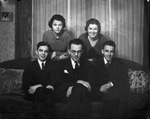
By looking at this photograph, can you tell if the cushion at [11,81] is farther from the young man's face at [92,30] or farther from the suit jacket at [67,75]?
the young man's face at [92,30]

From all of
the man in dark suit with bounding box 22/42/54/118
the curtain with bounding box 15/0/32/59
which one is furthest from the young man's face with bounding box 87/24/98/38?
the curtain with bounding box 15/0/32/59

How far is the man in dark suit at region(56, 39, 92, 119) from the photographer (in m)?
3.21

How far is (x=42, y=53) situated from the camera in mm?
3350

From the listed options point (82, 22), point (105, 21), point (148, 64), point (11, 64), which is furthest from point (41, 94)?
point (148, 64)

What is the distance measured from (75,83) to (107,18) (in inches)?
41.3

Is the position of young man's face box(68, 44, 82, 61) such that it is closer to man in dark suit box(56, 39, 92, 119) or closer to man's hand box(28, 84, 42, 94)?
man in dark suit box(56, 39, 92, 119)

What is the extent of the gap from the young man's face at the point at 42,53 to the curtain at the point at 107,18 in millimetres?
82

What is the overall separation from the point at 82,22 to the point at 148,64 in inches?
45.5

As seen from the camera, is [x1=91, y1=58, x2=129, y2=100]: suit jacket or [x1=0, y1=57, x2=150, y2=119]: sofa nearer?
[x1=0, y1=57, x2=150, y2=119]: sofa

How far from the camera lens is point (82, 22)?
3.36 meters

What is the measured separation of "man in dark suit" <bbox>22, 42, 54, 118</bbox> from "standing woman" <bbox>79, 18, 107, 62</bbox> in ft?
1.80

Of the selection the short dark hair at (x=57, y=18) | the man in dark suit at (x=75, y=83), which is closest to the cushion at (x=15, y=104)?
the man in dark suit at (x=75, y=83)

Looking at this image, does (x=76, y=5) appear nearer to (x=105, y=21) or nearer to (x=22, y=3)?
(x=105, y=21)

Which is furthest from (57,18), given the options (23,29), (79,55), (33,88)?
(33,88)
